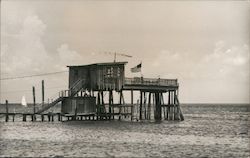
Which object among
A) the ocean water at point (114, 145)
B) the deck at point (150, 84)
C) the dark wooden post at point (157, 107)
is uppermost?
the deck at point (150, 84)

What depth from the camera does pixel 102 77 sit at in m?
57.5

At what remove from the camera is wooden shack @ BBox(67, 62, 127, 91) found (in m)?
57.5

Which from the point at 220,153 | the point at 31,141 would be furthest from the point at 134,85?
the point at 220,153

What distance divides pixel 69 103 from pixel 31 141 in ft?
60.5

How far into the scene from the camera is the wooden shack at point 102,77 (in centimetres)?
5747

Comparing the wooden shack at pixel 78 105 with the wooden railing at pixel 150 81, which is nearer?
the wooden shack at pixel 78 105

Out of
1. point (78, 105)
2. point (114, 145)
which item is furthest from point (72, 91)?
point (114, 145)

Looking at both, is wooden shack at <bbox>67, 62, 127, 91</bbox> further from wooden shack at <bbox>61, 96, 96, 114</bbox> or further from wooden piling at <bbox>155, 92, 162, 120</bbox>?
wooden piling at <bbox>155, 92, 162, 120</bbox>

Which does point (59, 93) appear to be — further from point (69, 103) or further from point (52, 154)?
point (52, 154)

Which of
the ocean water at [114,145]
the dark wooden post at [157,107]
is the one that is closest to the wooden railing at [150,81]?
the dark wooden post at [157,107]

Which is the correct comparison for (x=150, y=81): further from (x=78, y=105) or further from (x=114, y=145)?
(x=114, y=145)

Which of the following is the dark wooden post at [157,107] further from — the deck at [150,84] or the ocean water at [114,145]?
the ocean water at [114,145]

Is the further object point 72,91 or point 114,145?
point 72,91

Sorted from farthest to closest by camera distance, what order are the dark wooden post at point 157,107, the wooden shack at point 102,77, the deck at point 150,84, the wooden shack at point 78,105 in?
the dark wooden post at point 157,107 → the deck at point 150,84 → the wooden shack at point 102,77 → the wooden shack at point 78,105
